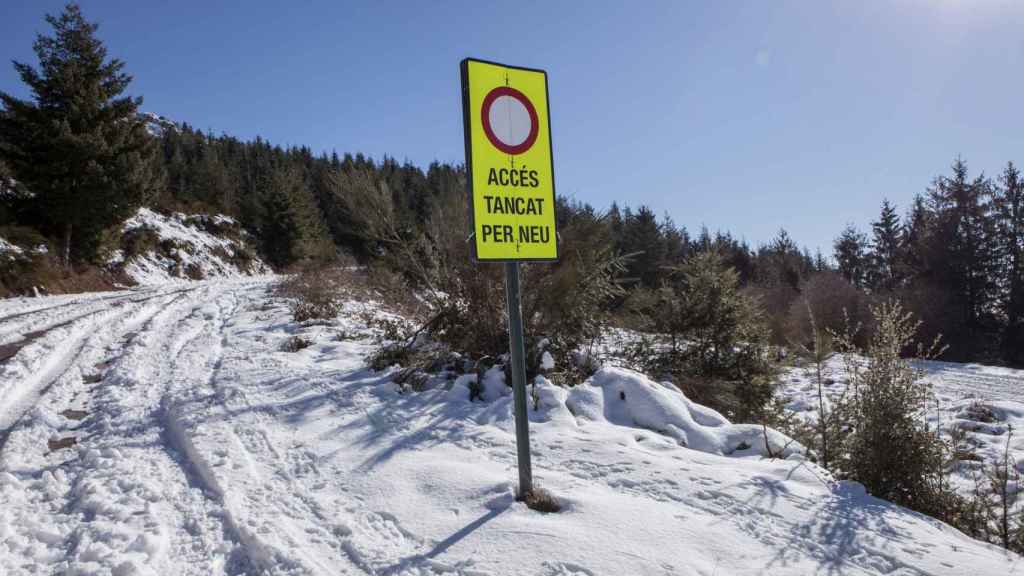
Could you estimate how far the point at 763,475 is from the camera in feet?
11.3

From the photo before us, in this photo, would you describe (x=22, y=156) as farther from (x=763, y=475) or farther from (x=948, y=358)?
(x=948, y=358)

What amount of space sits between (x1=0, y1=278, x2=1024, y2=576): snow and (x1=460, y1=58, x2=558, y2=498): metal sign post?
0.61m

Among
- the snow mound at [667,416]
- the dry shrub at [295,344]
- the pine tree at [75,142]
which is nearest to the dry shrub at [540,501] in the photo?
the snow mound at [667,416]

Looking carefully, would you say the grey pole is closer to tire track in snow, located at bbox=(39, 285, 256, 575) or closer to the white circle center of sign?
the white circle center of sign

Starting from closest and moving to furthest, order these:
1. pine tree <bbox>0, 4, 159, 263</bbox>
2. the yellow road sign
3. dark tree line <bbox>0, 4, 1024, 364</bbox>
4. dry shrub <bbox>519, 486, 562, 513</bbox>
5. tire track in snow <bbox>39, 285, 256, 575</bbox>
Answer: tire track in snow <bbox>39, 285, 256, 575</bbox>, the yellow road sign, dry shrub <bbox>519, 486, 562, 513</bbox>, dark tree line <bbox>0, 4, 1024, 364</bbox>, pine tree <bbox>0, 4, 159, 263</bbox>

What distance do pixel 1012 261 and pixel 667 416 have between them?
3169 cm

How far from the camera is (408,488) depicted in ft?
10.5

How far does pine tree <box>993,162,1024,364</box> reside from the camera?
23.9m

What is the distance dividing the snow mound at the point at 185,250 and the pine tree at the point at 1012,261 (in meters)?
41.6

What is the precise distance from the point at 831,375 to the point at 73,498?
14.2 m

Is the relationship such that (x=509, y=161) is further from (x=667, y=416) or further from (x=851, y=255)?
(x=851, y=255)

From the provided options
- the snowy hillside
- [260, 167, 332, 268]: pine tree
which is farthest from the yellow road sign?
[260, 167, 332, 268]: pine tree

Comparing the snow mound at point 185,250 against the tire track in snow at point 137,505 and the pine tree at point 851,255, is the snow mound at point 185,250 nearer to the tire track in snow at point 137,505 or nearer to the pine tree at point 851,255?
the tire track in snow at point 137,505

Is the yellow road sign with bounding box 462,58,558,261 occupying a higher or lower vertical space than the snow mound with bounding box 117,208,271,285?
lower
